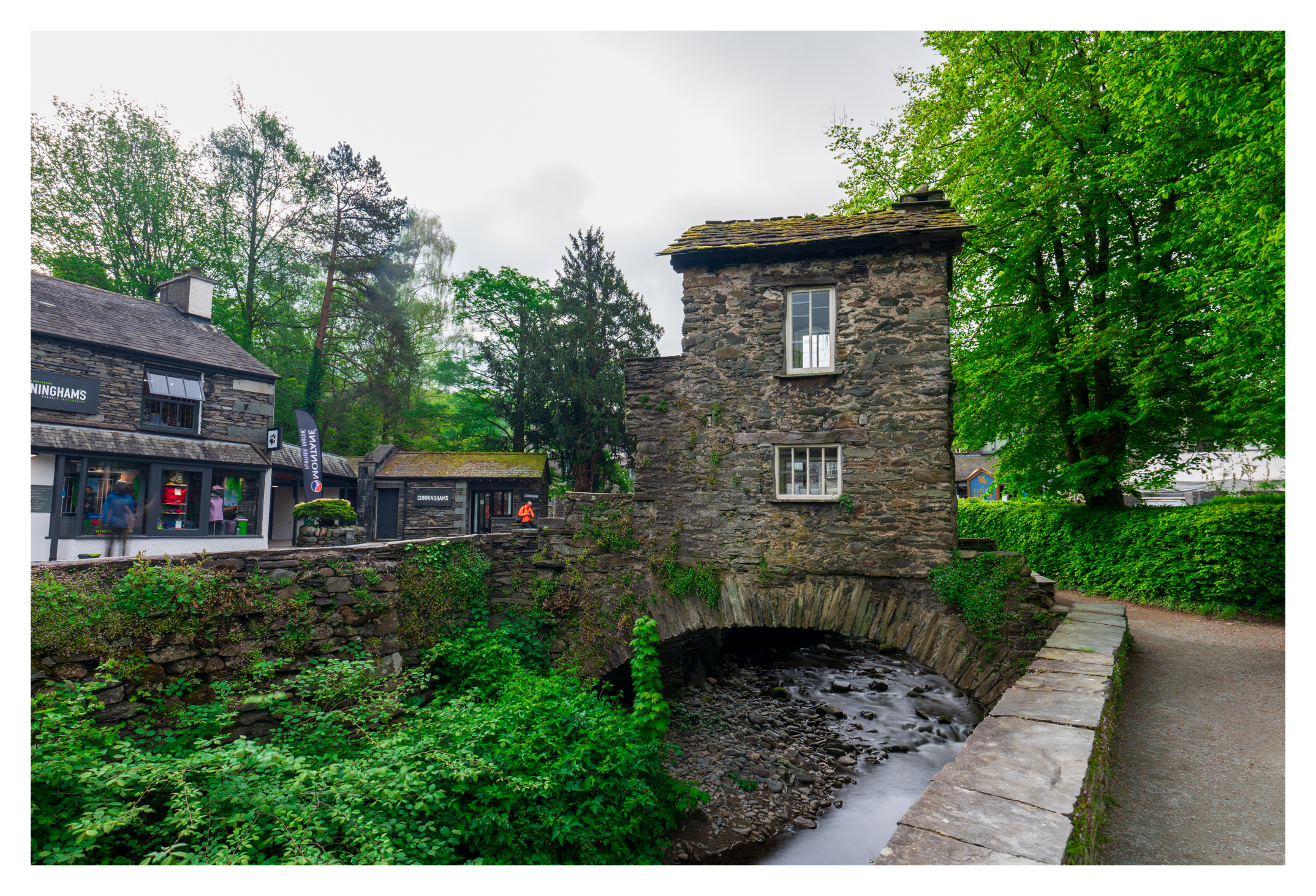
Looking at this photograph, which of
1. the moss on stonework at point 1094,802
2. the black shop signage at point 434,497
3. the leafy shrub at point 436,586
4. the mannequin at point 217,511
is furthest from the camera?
the black shop signage at point 434,497

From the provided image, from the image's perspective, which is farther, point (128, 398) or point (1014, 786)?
point (128, 398)

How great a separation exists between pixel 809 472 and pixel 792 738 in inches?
187

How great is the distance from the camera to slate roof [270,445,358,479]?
60.5 ft

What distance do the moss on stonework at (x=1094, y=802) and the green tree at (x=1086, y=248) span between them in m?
4.71

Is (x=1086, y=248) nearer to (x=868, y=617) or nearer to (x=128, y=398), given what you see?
(x=868, y=617)

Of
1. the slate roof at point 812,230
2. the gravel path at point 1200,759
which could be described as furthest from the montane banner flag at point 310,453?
the gravel path at point 1200,759

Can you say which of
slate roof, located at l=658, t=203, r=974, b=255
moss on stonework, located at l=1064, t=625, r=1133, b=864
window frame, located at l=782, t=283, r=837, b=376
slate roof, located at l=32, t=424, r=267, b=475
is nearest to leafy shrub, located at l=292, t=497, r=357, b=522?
slate roof, located at l=32, t=424, r=267, b=475

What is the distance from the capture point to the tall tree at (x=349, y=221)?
72.5 ft

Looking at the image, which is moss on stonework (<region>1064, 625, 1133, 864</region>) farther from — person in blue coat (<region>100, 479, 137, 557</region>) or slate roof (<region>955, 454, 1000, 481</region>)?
slate roof (<region>955, 454, 1000, 481</region>)

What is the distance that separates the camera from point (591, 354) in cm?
2227

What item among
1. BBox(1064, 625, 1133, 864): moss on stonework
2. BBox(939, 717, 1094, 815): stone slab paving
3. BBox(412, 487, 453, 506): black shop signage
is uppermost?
BBox(412, 487, 453, 506): black shop signage

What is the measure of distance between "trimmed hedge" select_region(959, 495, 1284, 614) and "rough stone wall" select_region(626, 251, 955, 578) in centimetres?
177

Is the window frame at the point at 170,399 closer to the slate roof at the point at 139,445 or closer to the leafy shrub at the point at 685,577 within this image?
Answer: the slate roof at the point at 139,445

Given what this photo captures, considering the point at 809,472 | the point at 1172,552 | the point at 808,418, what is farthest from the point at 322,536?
the point at 1172,552
